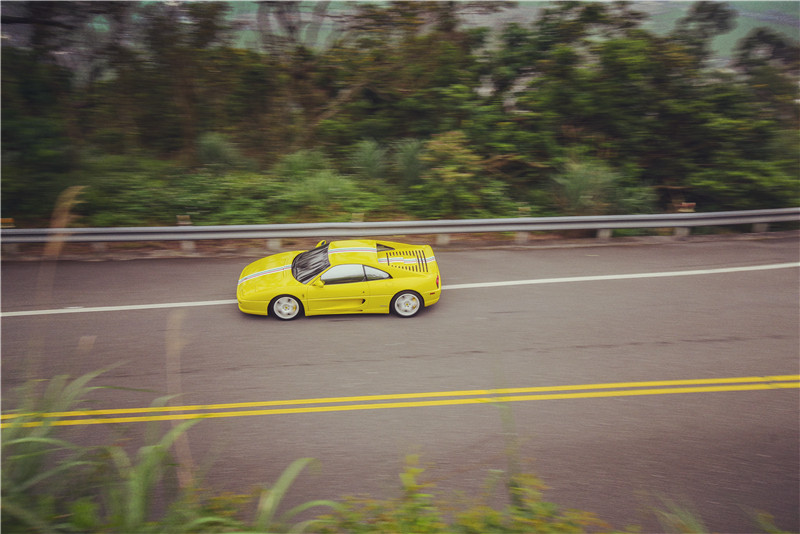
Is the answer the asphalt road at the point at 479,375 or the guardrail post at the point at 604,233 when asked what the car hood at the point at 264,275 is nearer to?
the asphalt road at the point at 479,375

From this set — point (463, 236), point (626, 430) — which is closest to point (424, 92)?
point (463, 236)

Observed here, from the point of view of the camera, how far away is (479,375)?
6.65m

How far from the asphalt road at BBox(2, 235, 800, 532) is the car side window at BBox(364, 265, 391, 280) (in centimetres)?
71

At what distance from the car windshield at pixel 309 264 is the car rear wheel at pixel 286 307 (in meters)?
0.35

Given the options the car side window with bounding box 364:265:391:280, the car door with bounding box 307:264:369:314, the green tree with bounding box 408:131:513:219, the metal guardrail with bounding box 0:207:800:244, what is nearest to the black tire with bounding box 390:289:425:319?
the car side window with bounding box 364:265:391:280

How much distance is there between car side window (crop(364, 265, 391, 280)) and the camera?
7.84 meters

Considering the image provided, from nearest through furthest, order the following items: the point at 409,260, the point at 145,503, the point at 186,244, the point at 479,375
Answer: the point at 145,503
the point at 479,375
the point at 409,260
the point at 186,244

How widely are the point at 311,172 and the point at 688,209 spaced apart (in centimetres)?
966

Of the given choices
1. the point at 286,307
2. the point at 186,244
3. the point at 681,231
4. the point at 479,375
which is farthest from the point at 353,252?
the point at 681,231

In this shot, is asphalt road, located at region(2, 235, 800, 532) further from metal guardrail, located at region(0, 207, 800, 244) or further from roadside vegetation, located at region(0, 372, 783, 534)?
roadside vegetation, located at region(0, 372, 783, 534)

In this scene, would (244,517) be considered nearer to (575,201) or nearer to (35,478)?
(35,478)

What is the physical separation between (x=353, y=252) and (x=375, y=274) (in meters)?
0.57

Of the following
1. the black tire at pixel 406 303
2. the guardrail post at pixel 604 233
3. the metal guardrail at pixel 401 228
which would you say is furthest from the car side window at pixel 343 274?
the guardrail post at pixel 604 233

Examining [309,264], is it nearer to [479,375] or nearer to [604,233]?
[479,375]
